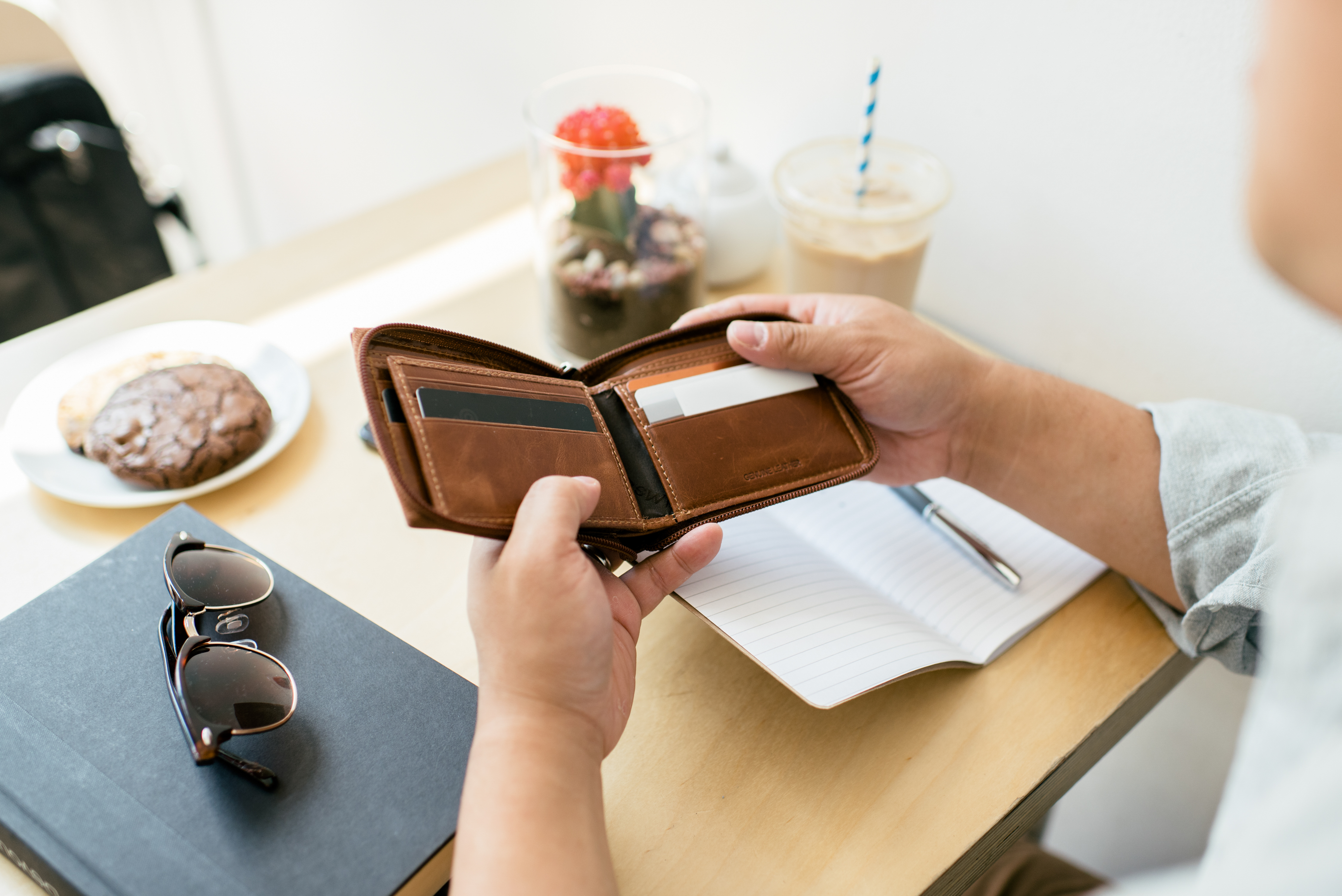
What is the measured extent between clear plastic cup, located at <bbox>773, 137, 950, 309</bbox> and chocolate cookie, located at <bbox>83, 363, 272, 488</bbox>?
619mm

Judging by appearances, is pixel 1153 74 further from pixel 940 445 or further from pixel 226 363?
pixel 226 363

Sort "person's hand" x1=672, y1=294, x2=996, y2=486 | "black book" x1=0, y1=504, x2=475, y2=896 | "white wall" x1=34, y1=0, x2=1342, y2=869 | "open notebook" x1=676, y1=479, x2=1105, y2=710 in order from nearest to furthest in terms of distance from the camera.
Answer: "black book" x1=0, y1=504, x2=475, y2=896 → "open notebook" x1=676, y1=479, x2=1105, y2=710 → "person's hand" x1=672, y1=294, x2=996, y2=486 → "white wall" x1=34, y1=0, x2=1342, y2=869

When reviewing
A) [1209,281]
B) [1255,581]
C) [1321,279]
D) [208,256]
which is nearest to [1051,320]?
[1209,281]

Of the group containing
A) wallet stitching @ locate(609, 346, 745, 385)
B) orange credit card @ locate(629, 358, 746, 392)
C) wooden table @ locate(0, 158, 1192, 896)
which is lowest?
wooden table @ locate(0, 158, 1192, 896)

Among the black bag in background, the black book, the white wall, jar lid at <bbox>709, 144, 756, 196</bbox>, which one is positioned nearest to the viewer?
the black book

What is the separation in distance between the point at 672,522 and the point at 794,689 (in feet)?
0.49

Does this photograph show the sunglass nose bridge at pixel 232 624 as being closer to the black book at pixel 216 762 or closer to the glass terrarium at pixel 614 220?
the black book at pixel 216 762

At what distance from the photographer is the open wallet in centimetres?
55

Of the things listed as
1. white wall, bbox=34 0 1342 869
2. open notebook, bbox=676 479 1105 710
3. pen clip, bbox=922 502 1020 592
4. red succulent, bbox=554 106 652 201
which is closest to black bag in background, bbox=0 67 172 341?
white wall, bbox=34 0 1342 869

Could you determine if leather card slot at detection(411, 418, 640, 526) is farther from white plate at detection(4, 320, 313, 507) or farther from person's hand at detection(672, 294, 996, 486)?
white plate at detection(4, 320, 313, 507)

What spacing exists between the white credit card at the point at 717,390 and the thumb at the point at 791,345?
0.04 feet

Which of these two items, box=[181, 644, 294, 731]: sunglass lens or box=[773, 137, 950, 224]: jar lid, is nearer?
box=[181, 644, 294, 731]: sunglass lens

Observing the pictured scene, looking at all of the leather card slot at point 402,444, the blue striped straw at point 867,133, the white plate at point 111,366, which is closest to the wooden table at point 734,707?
the white plate at point 111,366

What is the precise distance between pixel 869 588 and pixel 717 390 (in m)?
0.23
